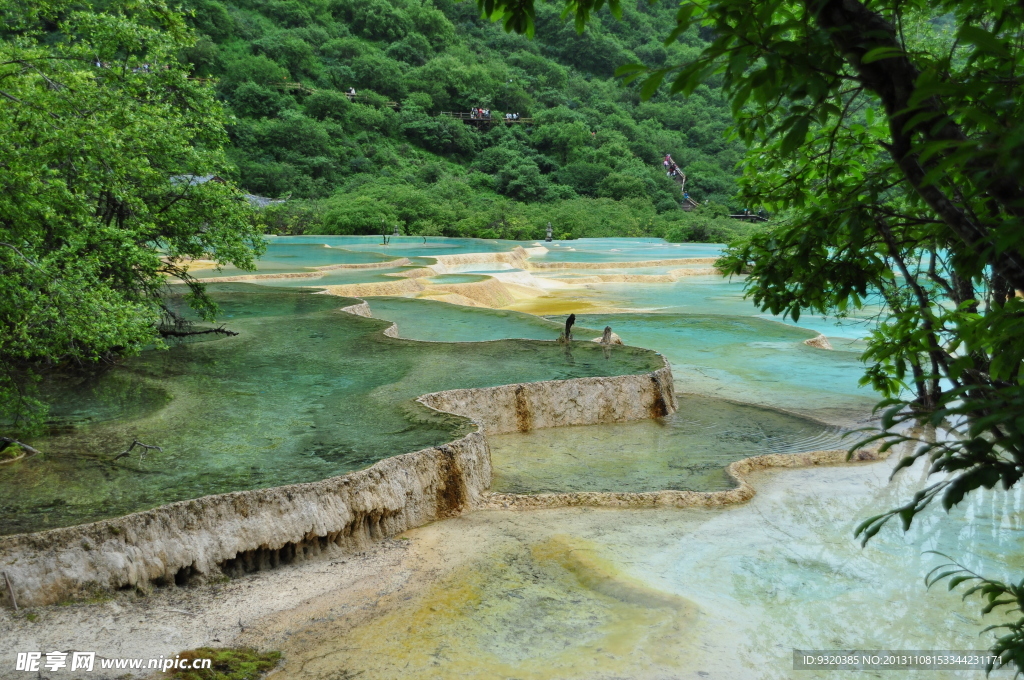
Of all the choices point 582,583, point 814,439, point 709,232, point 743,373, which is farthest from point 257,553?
point 709,232

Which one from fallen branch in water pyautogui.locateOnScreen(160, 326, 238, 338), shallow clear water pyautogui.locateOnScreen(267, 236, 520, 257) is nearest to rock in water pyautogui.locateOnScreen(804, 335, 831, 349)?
fallen branch in water pyautogui.locateOnScreen(160, 326, 238, 338)

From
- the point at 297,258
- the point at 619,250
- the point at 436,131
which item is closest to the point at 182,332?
the point at 297,258

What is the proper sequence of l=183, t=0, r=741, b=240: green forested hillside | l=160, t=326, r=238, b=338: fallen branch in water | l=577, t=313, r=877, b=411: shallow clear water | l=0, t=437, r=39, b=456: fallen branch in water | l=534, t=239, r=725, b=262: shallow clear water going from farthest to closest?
l=183, t=0, r=741, b=240: green forested hillside < l=534, t=239, r=725, b=262: shallow clear water < l=577, t=313, r=877, b=411: shallow clear water < l=160, t=326, r=238, b=338: fallen branch in water < l=0, t=437, r=39, b=456: fallen branch in water

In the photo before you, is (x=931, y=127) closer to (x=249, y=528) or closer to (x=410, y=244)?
(x=249, y=528)

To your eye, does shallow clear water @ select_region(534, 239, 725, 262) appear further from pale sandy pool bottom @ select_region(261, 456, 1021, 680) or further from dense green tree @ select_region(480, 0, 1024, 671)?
dense green tree @ select_region(480, 0, 1024, 671)

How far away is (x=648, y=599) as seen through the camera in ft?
18.4

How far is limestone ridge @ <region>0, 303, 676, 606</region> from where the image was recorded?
4980mm

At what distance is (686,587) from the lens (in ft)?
19.2

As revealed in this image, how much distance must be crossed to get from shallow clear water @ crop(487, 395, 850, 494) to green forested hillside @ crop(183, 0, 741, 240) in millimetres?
29781

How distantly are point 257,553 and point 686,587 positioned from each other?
132 inches

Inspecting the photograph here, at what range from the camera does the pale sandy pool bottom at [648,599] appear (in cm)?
487

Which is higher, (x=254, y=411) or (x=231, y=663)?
(x=254, y=411)

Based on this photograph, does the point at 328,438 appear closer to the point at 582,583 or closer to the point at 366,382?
the point at 366,382

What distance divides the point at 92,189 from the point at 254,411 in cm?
288
